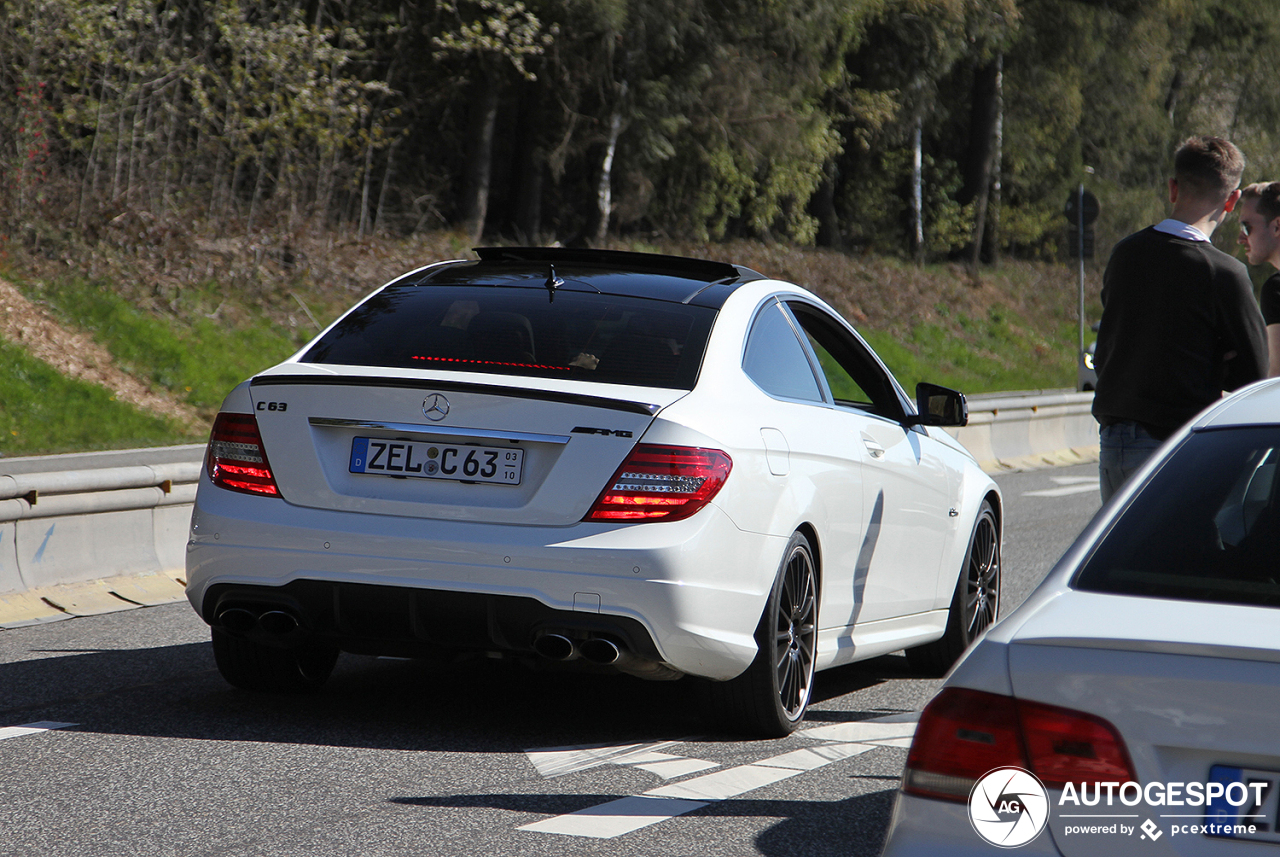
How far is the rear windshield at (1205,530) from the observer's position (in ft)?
8.78

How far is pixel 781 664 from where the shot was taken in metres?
5.49

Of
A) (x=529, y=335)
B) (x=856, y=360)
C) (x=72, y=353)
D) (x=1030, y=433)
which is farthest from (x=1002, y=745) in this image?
(x=1030, y=433)

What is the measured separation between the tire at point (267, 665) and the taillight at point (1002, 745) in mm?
3690

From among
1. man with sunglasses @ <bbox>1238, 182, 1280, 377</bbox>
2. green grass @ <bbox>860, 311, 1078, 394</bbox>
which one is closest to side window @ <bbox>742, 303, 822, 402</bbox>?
man with sunglasses @ <bbox>1238, 182, 1280, 377</bbox>

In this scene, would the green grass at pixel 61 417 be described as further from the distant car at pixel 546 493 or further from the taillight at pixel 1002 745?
the taillight at pixel 1002 745

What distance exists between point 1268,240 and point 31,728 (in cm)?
460

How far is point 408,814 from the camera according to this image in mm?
4418

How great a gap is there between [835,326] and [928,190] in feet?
126

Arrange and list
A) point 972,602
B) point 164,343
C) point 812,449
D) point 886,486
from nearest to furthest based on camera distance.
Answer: point 812,449, point 886,486, point 972,602, point 164,343

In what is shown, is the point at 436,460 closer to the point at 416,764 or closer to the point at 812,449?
the point at 416,764

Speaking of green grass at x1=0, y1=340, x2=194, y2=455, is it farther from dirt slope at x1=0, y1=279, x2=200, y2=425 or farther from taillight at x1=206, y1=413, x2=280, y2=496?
taillight at x1=206, y1=413, x2=280, y2=496

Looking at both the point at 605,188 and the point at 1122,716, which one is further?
the point at 605,188

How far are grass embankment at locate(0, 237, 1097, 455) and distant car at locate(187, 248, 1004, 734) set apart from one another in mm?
10198

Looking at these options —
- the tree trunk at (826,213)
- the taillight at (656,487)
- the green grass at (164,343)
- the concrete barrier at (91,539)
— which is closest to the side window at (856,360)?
the taillight at (656,487)
